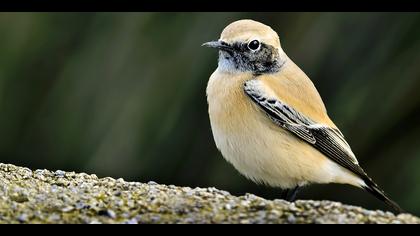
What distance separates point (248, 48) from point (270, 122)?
79cm

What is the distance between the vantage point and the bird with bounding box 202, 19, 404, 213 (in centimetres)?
721

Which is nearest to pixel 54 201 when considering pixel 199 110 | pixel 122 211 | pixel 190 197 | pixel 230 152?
pixel 122 211

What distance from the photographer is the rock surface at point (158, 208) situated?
18.4 feet

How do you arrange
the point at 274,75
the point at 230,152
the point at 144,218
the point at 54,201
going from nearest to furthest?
the point at 144,218 → the point at 54,201 → the point at 230,152 → the point at 274,75

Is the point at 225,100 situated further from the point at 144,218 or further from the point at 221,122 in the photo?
the point at 144,218

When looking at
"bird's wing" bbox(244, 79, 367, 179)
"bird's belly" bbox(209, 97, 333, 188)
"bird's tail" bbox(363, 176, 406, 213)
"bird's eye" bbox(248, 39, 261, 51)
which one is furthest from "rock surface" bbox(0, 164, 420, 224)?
"bird's eye" bbox(248, 39, 261, 51)

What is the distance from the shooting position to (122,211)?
5812 millimetres

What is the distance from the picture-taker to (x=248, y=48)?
25.1ft

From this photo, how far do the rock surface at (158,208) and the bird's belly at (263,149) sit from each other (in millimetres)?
808

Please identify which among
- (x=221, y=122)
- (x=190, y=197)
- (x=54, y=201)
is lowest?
(x=54, y=201)

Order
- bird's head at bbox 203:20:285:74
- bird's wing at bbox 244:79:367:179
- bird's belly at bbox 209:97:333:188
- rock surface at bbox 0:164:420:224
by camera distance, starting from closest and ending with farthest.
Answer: rock surface at bbox 0:164:420:224 < bird's belly at bbox 209:97:333:188 < bird's wing at bbox 244:79:367:179 < bird's head at bbox 203:20:285:74

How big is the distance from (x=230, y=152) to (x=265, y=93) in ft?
2.15

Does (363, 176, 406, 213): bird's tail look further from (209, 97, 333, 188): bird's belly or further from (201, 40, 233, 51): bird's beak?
(201, 40, 233, 51): bird's beak

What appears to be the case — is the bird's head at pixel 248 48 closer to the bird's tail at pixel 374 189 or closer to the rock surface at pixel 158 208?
the bird's tail at pixel 374 189
